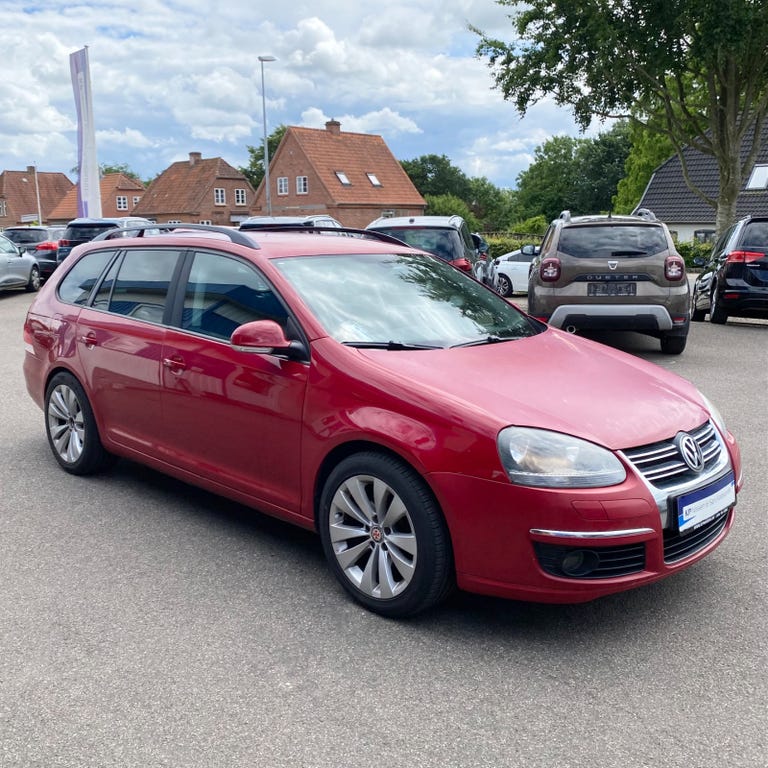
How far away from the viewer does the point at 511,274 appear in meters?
20.3

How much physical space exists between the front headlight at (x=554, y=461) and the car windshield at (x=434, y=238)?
931 centimetres

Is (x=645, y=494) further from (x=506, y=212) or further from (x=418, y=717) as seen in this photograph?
(x=506, y=212)

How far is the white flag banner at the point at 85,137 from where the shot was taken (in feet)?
88.1

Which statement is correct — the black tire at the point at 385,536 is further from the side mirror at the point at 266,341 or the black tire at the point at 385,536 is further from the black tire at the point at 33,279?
the black tire at the point at 33,279

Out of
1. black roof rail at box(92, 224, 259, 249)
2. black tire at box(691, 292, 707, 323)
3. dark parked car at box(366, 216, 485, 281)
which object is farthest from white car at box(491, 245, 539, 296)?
black roof rail at box(92, 224, 259, 249)

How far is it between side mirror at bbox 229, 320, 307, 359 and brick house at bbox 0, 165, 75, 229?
97124 mm

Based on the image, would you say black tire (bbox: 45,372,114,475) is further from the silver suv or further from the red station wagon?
the silver suv

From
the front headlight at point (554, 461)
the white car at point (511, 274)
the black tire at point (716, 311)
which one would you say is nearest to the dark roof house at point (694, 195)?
the white car at point (511, 274)

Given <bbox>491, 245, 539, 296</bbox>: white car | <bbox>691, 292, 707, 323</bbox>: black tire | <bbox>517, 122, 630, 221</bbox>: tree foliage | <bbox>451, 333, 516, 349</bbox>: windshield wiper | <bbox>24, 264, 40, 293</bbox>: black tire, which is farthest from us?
<bbox>517, 122, 630, 221</bbox>: tree foliage

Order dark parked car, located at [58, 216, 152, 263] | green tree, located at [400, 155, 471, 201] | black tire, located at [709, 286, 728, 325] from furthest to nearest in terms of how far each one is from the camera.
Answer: green tree, located at [400, 155, 471, 201] < dark parked car, located at [58, 216, 152, 263] < black tire, located at [709, 286, 728, 325]

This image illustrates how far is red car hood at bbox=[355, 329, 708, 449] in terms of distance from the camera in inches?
131

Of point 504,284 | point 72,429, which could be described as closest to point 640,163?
point 504,284

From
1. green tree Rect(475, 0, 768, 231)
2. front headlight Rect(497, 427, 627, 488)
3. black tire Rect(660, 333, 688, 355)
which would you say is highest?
green tree Rect(475, 0, 768, 231)

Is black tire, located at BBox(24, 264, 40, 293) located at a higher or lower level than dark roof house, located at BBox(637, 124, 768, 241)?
lower
